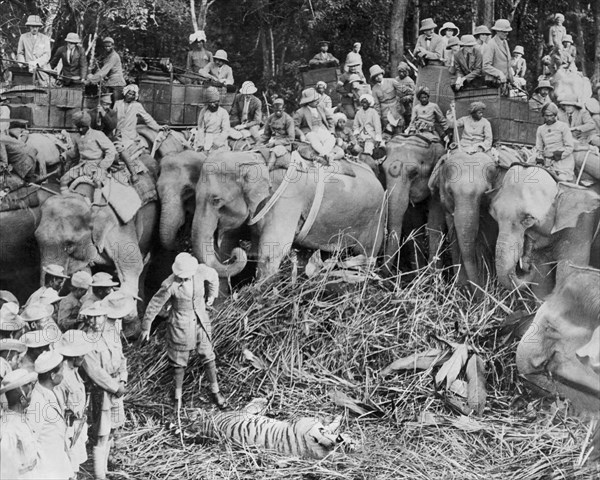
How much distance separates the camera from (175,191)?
15672 mm

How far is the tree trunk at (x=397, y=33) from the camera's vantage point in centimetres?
2562

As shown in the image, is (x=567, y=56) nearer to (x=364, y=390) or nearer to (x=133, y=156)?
(x=133, y=156)

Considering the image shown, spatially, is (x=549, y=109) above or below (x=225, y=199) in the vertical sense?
above

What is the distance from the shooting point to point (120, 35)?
31.1m

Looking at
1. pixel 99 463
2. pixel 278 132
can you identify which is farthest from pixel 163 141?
pixel 99 463

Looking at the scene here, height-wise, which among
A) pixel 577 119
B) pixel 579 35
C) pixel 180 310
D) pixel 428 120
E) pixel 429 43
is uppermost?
pixel 429 43

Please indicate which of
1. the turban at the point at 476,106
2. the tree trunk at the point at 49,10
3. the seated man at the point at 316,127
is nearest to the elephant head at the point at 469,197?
the turban at the point at 476,106

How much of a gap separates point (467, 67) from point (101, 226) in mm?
5555

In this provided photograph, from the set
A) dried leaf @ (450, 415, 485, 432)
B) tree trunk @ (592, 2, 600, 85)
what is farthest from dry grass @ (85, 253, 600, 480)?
tree trunk @ (592, 2, 600, 85)

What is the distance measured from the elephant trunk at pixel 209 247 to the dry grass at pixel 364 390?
1.48 feet

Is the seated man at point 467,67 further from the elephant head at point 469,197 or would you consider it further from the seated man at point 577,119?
the elephant head at point 469,197

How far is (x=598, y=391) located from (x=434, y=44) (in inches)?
406

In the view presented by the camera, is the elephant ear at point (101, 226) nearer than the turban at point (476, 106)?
Yes

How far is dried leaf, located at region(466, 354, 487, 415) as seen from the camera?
1291 cm
